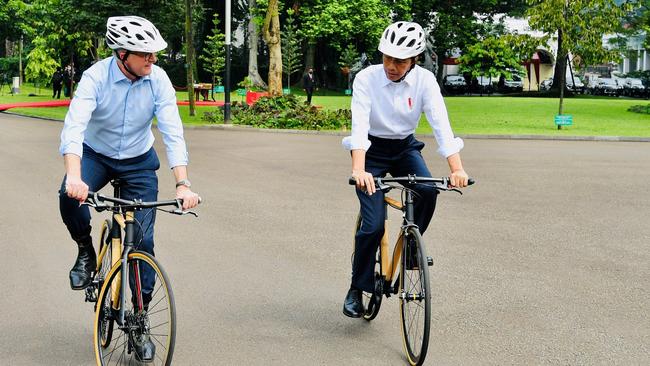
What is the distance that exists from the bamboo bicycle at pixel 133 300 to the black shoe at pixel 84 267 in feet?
2.02

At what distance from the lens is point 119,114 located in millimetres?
5012

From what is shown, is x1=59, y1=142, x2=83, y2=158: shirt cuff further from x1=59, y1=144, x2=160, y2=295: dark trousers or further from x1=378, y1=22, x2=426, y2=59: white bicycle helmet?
x1=378, y1=22, x2=426, y2=59: white bicycle helmet

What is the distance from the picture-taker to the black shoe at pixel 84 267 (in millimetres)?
5309

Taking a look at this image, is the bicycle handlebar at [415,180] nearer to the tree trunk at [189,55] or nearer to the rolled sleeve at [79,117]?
the rolled sleeve at [79,117]

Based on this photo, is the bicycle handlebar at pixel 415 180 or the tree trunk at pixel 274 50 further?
the tree trunk at pixel 274 50

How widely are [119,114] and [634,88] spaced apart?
6278 centimetres

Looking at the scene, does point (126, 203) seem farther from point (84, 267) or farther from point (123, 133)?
point (84, 267)

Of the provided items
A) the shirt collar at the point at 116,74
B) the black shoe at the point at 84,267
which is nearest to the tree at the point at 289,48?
the black shoe at the point at 84,267

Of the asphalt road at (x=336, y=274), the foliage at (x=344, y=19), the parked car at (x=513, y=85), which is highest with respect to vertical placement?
the foliage at (x=344, y=19)

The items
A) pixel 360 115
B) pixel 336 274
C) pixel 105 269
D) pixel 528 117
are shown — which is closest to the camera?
pixel 105 269

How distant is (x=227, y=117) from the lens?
92.5 feet

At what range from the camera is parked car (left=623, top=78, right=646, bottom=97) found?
63053mm

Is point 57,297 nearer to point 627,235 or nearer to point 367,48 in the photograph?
point 627,235

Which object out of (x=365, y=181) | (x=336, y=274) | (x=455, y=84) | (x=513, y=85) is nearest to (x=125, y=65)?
(x=365, y=181)
